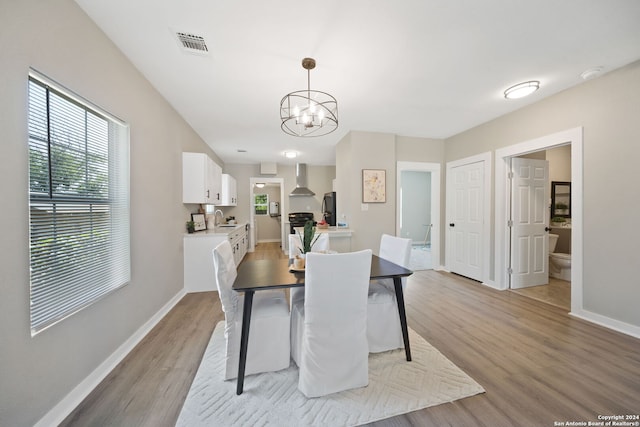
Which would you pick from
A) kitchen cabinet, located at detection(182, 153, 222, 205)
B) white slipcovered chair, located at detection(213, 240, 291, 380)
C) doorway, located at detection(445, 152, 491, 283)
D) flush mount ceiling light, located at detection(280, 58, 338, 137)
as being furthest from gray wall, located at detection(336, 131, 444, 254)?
white slipcovered chair, located at detection(213, 240, 291, 380)

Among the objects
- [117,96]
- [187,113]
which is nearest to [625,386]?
[117,96]

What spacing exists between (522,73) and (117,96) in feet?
12.5

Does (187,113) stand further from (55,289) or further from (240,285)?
(240,285)

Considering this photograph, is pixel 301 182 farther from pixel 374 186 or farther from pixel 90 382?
pixel 90 382

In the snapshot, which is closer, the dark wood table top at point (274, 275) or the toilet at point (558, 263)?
the dark wood table top at point (274, 275)

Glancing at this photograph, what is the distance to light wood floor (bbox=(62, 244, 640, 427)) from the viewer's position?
137cm

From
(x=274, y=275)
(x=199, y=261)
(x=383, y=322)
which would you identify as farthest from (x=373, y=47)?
(x=199, y=261)

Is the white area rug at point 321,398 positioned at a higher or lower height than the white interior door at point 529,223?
lower

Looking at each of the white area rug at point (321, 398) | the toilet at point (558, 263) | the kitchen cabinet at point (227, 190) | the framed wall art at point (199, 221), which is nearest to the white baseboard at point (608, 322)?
the toilet at point (558, 263)

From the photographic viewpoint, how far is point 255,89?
2.64m

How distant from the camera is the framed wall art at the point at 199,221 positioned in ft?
12.7

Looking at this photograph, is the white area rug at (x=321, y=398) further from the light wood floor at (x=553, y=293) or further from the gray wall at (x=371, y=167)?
the gray wall at (x=371, y=167)

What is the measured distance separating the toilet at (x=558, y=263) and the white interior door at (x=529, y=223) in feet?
1.35

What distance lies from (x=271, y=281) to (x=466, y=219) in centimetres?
380
